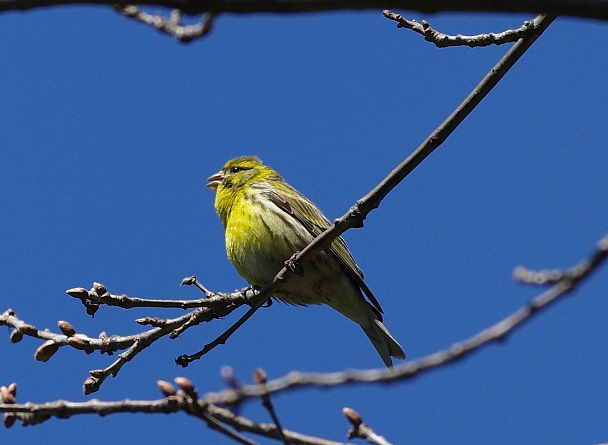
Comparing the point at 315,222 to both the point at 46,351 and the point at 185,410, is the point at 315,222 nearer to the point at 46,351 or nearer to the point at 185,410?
the point at 46,351

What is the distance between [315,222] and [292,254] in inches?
32.2

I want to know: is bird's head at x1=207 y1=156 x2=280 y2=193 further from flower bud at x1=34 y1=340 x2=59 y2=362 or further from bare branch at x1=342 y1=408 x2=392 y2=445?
bare branch at x1=342 y1=408 x2=392 y2=445

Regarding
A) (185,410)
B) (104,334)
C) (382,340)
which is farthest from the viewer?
(382,340)

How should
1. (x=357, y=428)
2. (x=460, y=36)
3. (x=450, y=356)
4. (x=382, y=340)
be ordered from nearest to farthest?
(x=450, y=356) → (x=357, y=428) → (x=460, y=36) → (x=382, y=340)

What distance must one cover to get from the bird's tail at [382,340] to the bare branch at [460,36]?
11.4ft

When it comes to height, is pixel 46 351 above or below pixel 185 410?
above

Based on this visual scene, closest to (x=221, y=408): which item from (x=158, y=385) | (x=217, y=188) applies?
(x=158, y=385)

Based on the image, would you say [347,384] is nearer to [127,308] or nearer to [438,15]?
[438,15]

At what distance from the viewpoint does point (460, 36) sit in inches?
208

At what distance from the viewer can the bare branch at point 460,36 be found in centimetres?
467

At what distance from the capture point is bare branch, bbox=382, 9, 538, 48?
15.3ft

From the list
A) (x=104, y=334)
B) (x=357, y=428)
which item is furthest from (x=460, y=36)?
(x=104, y=334)

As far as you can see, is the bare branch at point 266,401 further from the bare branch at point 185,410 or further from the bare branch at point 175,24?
the bare branch at point 175,24

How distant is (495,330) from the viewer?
2131 mm
